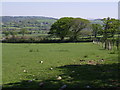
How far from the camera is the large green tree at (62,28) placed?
77369 mm

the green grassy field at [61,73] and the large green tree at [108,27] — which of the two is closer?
the green grassy field at [61,73]

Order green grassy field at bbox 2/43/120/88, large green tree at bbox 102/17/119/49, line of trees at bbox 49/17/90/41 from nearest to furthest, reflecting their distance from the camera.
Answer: green grassy field at bbox 2/43/120/88 < large green tree at bbox 102/17/119/49 < line of trees at bbox 49/17/90/41

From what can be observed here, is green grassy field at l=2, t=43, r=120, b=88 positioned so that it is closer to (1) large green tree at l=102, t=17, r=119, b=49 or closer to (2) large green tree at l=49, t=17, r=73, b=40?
(1) large green tree at l=102, t=17, r=119, b=49

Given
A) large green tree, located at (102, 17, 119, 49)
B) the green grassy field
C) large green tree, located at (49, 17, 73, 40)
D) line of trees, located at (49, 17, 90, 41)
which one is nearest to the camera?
the green grassy field

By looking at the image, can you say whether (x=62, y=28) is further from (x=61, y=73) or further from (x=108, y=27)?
(x=61, y=73)

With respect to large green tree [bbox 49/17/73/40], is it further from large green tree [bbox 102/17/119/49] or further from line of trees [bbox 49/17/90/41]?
large green tree [bbox 102/17/119/49]

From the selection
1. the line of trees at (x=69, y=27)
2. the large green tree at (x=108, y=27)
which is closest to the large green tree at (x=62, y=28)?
the line of trees at (x=69, y=27)

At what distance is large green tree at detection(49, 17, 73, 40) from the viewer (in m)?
77.4

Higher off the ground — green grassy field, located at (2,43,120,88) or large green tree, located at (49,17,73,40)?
large green tree, located at (49,17,73,40)

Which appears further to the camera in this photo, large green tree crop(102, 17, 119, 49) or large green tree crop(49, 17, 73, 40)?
large green tree crop(49, 17, 73, 40)

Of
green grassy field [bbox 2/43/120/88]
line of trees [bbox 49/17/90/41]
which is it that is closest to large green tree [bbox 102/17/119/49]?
green grassy field [bbox 2/43/120/88]

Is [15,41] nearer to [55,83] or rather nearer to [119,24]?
[119,24]

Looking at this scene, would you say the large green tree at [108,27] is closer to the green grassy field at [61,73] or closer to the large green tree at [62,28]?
the green grassy field at [61,73]

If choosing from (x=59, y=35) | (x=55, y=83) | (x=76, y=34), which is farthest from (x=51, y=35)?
(x=55, y=83)
